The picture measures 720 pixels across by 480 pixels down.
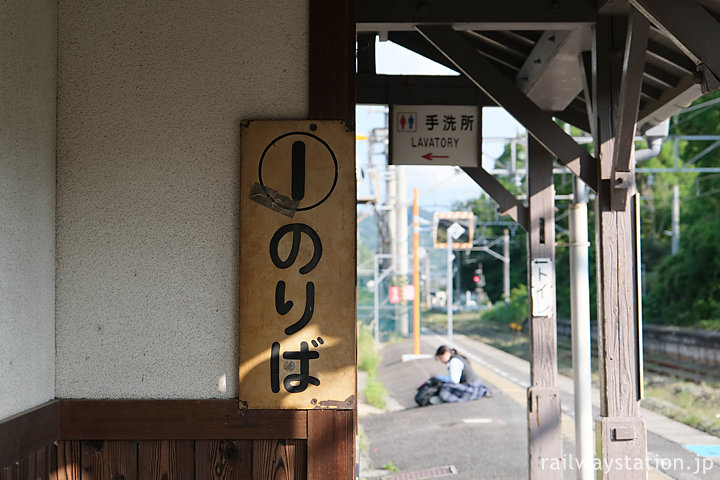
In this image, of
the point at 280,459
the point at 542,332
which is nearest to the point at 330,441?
the point at 280,459

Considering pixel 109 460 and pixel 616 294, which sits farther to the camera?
pixel 616 294

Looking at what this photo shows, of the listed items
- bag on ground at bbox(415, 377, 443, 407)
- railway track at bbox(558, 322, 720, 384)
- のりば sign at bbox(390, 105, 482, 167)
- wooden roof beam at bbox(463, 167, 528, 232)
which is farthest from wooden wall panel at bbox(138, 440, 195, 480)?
railway track at bbox(558, 322, 720, 384)

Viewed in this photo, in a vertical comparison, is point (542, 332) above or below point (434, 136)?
below

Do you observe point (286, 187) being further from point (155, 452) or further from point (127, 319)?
point (155, 452)

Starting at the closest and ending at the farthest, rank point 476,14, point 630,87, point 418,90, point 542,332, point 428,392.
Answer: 1. point 630,87
2. point 476,14
3. point 418,90
4. point 542,332
5. point 428,392

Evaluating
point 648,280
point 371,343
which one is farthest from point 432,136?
point 648,280

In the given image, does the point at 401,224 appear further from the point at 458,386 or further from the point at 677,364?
the point at 458,386

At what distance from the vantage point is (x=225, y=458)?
2557mm

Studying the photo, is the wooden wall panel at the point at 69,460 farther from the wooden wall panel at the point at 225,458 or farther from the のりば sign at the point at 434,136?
the のりば sign at the point at 434,136

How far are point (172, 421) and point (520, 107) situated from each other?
2.83 meters

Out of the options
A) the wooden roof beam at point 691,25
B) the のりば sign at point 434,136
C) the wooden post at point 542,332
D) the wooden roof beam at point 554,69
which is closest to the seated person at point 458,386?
the wooden post at point 542,332

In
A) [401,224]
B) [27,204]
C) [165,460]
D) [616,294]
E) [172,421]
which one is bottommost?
[165,460]

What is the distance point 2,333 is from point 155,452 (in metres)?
0.62

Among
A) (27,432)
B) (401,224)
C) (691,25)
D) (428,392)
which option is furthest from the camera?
(401,224)
